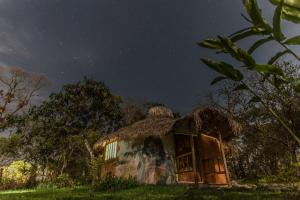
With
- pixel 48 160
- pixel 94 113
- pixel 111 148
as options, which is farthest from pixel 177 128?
pixel 48 160

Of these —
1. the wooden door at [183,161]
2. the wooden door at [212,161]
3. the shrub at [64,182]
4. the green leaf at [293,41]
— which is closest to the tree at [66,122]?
the shrub at [64,182]

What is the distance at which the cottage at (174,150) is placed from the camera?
598 inches

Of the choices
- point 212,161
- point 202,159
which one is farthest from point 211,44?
point 202,159

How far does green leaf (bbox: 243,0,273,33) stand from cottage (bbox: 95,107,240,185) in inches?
493

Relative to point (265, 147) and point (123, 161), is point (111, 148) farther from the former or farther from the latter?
point (265, 147)

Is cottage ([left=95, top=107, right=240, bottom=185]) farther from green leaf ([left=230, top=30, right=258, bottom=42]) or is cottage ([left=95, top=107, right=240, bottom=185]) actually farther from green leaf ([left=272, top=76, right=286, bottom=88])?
green leaf ([left=230, top=30, right=258, bottom=42])

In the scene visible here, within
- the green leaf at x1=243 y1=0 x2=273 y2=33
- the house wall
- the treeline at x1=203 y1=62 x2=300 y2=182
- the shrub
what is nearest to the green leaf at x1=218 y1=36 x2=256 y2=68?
the green leaf at x1=243 y1=0 x2=273 y2=33

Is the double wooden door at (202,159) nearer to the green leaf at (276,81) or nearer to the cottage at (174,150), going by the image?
the cottage at (174,150)

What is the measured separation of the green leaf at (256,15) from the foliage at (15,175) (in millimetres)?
24686

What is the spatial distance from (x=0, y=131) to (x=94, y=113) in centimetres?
1015

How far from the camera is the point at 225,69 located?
225 cm

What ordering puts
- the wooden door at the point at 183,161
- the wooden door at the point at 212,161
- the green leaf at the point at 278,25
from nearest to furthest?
the green leaf at the point at 278,25 → the wooden door at the point at 183,161 → the wooden door at the point at 212,161

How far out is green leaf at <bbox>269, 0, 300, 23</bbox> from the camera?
1920mm

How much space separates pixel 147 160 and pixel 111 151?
4.44 metres
